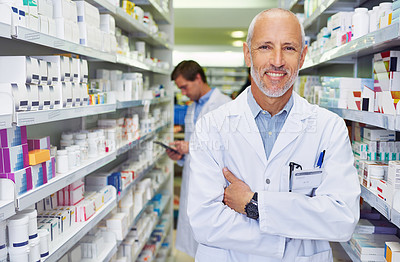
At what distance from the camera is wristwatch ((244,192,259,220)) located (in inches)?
60.6

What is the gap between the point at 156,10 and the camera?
4.13 metres

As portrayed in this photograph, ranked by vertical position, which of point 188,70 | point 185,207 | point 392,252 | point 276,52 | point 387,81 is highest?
point 188,70

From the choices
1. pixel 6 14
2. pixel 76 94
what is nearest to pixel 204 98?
pixel 76 94

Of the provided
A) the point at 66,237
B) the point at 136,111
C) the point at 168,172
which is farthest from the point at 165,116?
the point at 66,237

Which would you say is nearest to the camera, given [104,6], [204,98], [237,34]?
[104,6]

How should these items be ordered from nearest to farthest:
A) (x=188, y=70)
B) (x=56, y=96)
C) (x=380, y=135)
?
(x=56, y=96) → (x=380, y=135) → (x=188, y=70)

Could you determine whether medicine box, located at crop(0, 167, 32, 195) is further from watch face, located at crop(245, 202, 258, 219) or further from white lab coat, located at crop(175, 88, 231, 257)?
white lab coat, located at crop(175, 88, 231, 257)

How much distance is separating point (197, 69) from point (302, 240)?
2.82m

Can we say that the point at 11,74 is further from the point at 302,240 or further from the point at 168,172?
the point at 168,172

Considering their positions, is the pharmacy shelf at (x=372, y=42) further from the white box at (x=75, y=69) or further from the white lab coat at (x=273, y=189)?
the white box at (x=75, y=69)

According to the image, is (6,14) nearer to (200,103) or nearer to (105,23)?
(105,23)

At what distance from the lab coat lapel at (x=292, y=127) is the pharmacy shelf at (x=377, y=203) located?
0.50 meters

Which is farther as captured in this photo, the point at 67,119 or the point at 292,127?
the point at 67,119

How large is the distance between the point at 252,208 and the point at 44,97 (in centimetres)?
102
